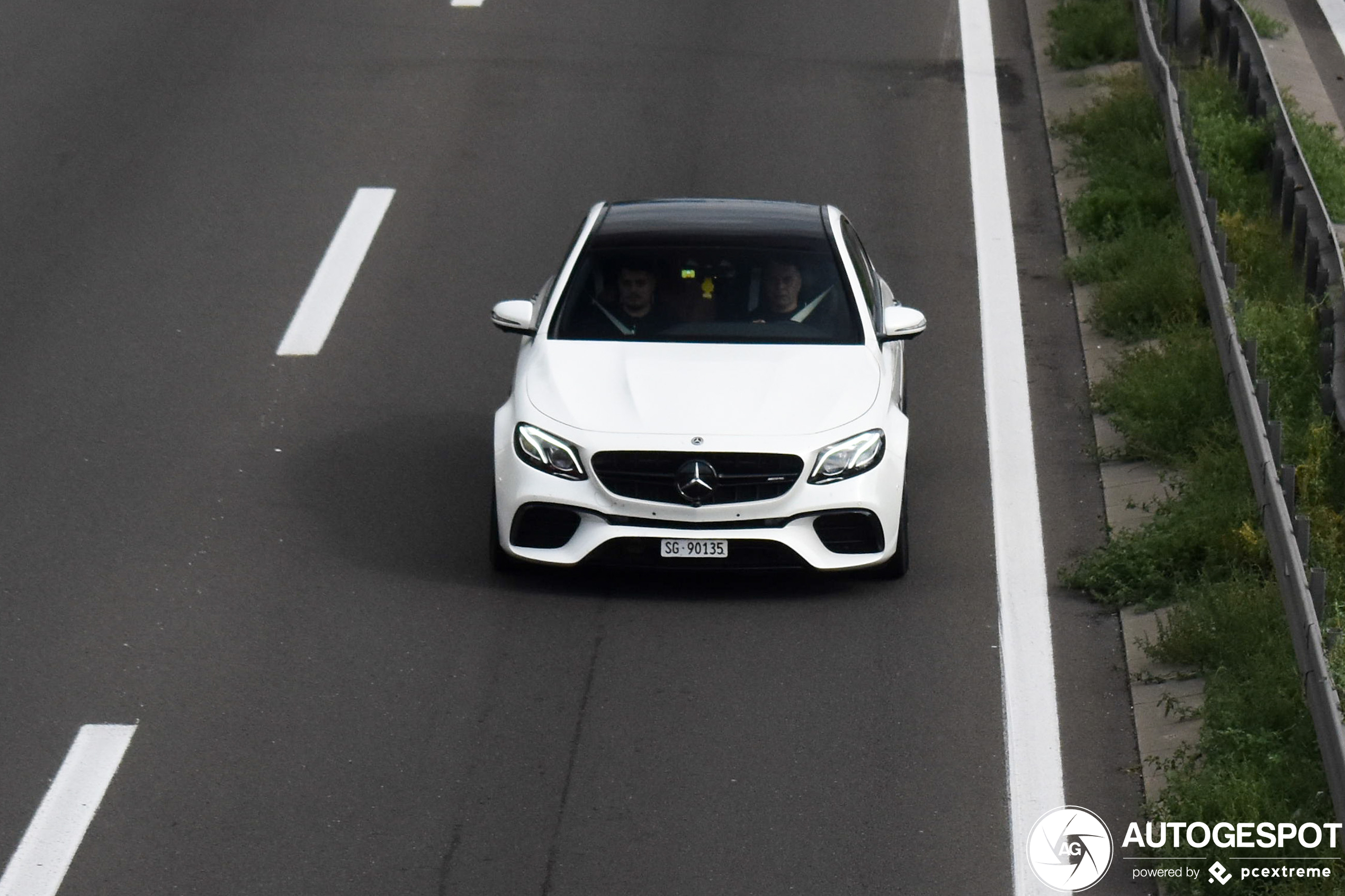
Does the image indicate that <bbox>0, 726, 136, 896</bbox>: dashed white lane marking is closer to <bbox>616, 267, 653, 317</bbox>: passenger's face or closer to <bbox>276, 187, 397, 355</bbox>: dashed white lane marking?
<bbox>616, 267, 653, 317</bbox>: passenger's face

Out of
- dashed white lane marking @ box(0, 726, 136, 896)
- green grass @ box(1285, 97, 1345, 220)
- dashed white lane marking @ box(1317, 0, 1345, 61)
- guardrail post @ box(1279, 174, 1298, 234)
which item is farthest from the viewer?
dashed white lane marking @ box(1317, 0, 1345, 61)

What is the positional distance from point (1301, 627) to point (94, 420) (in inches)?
286

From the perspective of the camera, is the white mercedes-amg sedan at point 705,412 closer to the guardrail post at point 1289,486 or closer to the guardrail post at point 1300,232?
the guardrail post at point 1289,486

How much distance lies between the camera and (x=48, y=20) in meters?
20.9

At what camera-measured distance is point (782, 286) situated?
11.1 metres

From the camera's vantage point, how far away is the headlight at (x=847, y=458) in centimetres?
1006

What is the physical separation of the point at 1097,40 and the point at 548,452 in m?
11.2

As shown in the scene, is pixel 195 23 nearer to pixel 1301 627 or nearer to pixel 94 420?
pixel 94 420

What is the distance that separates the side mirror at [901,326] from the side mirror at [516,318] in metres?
1.86

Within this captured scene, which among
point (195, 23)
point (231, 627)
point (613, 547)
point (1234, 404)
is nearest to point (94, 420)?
point (231, 627)

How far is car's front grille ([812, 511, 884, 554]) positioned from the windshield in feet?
3.84

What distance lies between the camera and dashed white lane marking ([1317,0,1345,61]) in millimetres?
21125

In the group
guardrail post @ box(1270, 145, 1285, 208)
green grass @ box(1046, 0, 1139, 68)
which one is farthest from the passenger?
green grass @ box(1046, 0, 1139, 68)

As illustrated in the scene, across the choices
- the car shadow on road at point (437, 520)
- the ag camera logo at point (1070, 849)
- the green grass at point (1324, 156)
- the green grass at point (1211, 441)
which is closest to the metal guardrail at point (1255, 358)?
the green grass at point (1211, 441)
